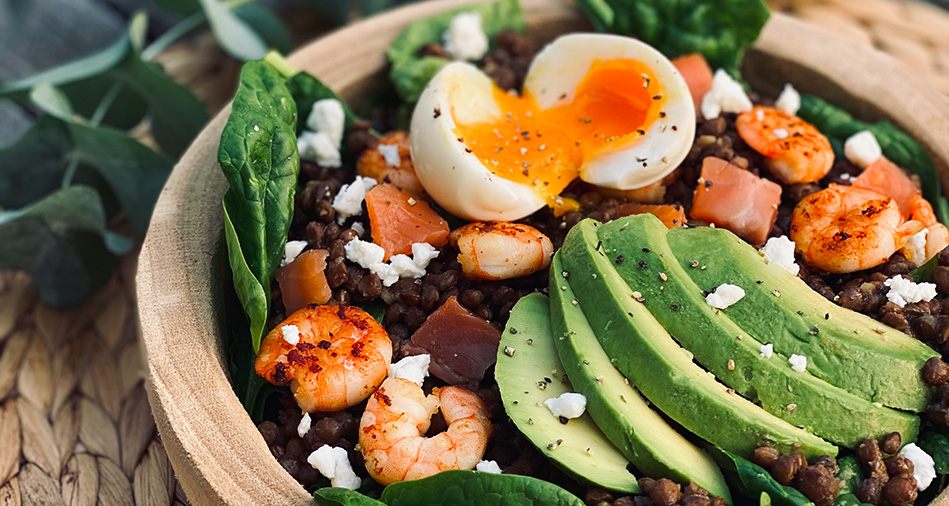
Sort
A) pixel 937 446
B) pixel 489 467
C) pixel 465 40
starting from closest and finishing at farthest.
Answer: pixel 489 467 → pixel 937 446 → pixel 465 40

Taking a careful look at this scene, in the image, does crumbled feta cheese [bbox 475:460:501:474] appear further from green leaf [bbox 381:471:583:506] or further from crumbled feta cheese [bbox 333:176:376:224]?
crumbled feta cheese [bbox 333:176:376:224]

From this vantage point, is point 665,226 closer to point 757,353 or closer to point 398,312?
point 757,353

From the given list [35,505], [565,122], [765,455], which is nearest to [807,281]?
[765,455]

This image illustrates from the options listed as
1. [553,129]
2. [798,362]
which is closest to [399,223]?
[553,129]

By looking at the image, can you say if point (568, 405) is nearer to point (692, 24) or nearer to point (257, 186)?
point (257, 186)

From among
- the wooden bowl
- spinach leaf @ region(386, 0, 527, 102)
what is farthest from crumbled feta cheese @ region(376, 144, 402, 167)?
the wooden bowl
